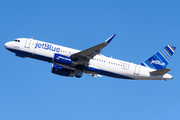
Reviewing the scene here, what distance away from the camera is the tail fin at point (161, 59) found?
45.8 metres

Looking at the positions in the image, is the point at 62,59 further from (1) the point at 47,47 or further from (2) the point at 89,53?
(2) the point at 89,53

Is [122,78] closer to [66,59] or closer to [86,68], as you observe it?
[86,68]

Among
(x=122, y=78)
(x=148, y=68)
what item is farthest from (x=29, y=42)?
(x=148, y=68)

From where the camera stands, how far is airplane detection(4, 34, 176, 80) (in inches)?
1612

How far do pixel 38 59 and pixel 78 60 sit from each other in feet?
22.3

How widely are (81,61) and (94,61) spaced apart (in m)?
2.45

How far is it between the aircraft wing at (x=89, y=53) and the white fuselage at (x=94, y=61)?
1.44 m

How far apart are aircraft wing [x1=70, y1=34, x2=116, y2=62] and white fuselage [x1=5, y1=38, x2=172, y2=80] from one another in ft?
4.71

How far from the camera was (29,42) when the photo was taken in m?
42.4

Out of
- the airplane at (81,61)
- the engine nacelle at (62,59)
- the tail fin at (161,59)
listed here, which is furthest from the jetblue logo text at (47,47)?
the tail fin at (161,59)

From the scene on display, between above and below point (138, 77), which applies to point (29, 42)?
above

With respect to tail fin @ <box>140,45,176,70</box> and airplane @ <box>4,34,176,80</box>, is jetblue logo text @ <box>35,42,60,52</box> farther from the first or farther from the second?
tail fin @ <box>140,45,176,70</box>

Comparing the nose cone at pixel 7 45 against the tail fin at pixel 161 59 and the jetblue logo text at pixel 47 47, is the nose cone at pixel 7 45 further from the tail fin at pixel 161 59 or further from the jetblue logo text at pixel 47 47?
the tail fin at pixel 161 59

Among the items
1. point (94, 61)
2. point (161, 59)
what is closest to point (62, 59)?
point (94, 61)
